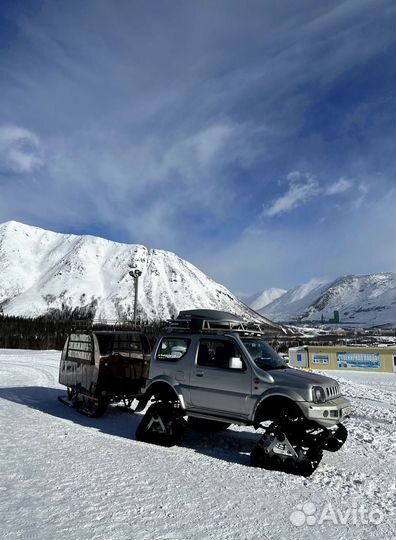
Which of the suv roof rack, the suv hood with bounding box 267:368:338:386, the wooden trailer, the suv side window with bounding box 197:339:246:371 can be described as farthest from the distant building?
the suv side window with bounding box 197:339:246:371

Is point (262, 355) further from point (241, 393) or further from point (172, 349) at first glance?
point (172, 349)

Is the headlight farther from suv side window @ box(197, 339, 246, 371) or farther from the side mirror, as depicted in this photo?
suv side window @ box(197, 339, 246, 371)

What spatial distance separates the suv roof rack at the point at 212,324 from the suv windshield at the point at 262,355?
0.25 meters

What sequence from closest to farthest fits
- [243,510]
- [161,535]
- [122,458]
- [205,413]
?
[161,535] < [243,510] < [122,458] < [205,413]

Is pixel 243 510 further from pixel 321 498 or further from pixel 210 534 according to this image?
pixel 321 498

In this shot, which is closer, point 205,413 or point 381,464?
point 381,464

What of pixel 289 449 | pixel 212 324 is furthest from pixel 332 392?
pixel 212 324

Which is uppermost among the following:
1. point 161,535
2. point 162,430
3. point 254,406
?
point 254,406

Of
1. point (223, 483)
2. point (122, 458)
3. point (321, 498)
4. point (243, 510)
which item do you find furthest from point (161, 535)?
point (122, 458)

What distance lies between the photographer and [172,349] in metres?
8.70

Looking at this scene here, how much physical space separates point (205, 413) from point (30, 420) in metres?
4.83

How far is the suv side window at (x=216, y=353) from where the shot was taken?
25.6ft

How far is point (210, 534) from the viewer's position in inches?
182

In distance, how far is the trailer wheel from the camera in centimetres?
807
